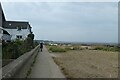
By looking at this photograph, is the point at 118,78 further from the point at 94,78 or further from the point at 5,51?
the point at 5,51

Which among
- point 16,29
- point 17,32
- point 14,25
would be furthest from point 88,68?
point 14,25

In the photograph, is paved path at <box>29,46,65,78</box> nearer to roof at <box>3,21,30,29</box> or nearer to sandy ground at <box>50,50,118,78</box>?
sandy ground at <box>50,50,118,78</box>

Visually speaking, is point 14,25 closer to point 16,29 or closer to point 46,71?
point 16,29

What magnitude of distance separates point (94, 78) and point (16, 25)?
229 feet

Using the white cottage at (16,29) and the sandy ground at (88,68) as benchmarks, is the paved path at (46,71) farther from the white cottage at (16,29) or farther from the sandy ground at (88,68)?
the white cottage at (16,29)

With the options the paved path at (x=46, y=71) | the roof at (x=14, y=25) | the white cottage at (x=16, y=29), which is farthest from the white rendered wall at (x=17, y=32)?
the paved path at (x=46, y=71)

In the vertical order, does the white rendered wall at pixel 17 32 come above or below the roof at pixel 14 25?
below

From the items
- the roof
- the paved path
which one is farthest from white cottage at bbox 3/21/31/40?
the paved path

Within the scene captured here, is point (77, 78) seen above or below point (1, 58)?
below

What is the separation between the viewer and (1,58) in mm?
13852

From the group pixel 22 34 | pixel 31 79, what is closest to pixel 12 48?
pixel 31 79

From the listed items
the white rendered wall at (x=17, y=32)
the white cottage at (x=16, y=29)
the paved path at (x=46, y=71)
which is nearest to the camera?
the paved path at (x=46, y=71)

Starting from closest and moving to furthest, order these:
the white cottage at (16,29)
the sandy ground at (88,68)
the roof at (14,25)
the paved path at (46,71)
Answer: the paved path at (46,71) → the sandy ground at (88,68) → the white cottage at (16,29) → the roof at (14,25)

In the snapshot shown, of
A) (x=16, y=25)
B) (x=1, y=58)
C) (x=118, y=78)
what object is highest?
(x=16, y=25)
